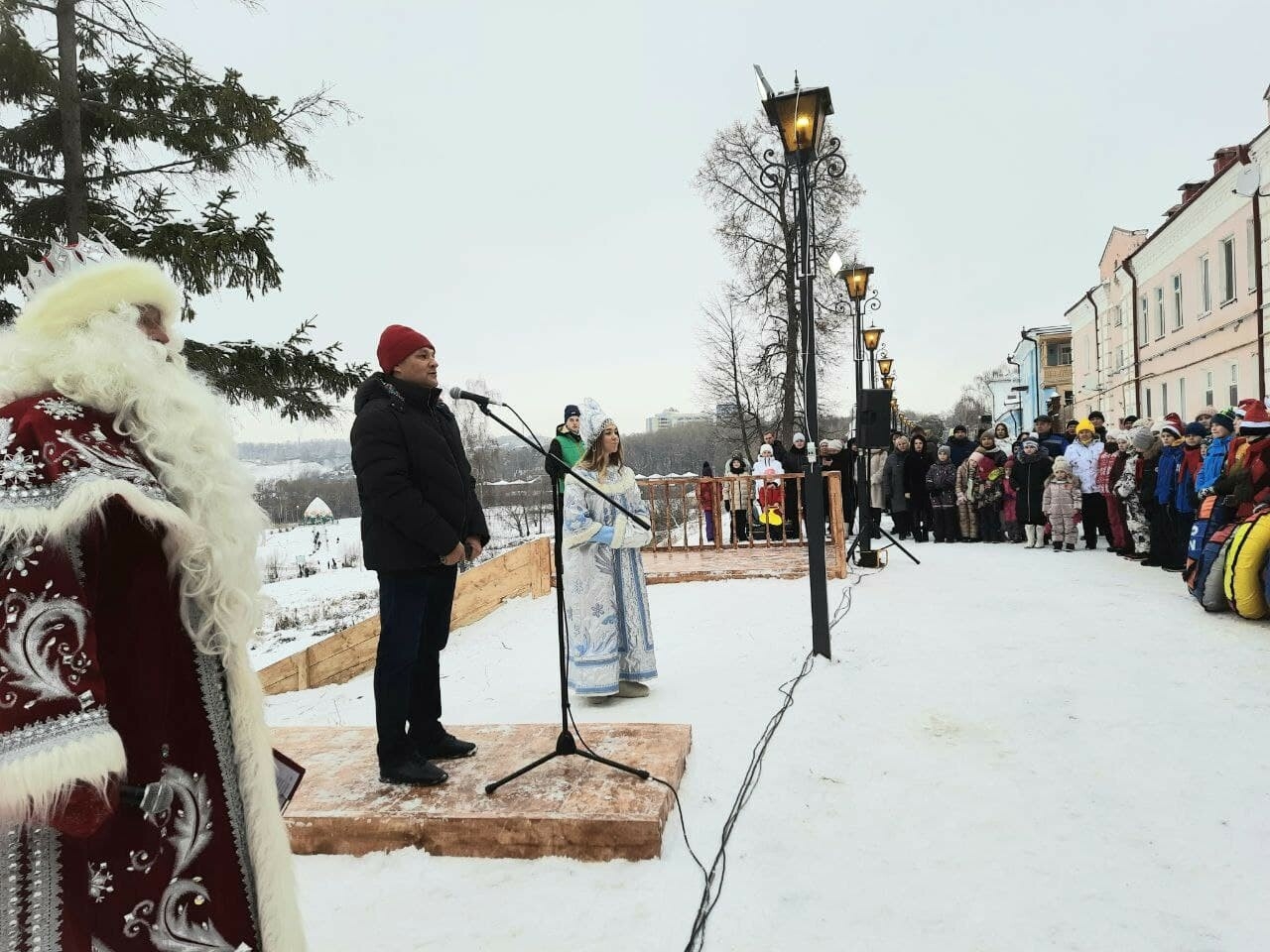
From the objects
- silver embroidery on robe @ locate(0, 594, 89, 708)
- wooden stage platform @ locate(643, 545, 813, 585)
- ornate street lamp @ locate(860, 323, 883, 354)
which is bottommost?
wooden stage platform @ locate(643, 545, 813, 585)

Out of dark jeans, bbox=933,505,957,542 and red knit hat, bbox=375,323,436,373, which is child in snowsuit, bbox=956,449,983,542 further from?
red knit hat, bbox=375,323,436,373

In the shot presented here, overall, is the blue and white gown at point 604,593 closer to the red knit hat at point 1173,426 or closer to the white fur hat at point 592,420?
the white fur hat at point 592,420

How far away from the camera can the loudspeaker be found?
994 centimetres

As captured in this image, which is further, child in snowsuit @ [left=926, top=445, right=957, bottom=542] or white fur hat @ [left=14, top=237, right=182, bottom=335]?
child in snowsuit @ [left=926, top=445, right=957, bottom=542]

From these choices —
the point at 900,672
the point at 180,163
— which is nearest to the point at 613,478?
the point at 900,672

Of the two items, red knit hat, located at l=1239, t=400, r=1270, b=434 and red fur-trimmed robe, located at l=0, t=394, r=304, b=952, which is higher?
red knit hat, located at l=1239, t=400, r=1270, b=434

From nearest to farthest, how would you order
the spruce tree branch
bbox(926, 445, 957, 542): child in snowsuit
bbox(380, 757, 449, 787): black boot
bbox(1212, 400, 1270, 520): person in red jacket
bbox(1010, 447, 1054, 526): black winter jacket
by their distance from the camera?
bbox(380, 757, 449, 787): black boot < bbox(1212, 400, 1270, 520): person in red jacket < the spruce tree branch < bbox(1010, 447, 1054, 526): black winter jacket < bbox(926, 445, 957, 542): child in snowsuit

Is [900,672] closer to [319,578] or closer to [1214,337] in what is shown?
[1214,337]

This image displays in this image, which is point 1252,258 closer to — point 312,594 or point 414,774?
point 414,774

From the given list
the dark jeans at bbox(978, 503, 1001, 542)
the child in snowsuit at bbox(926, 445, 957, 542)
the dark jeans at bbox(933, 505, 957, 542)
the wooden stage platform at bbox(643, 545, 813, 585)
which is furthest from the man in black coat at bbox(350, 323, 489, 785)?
the dark jeans at bbox(933, 505, 957, 542)

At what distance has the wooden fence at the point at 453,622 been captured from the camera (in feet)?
21.1

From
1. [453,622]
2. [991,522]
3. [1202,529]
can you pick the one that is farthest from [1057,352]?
[453,622]

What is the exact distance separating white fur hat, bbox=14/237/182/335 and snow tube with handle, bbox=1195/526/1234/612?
23.4 ft

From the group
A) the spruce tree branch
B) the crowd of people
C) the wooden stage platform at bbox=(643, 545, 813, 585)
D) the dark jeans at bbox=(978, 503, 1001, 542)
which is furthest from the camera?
the dark jeans at bbox=(978, 503, 1001, 542)
